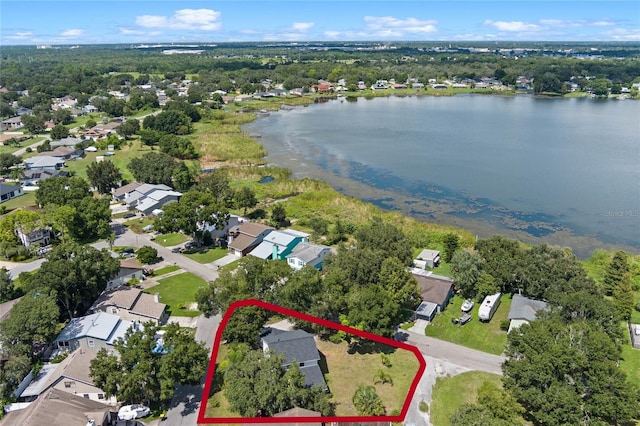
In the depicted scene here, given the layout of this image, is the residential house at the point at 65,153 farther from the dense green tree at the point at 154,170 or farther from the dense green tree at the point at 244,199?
the dense green tree at the point at 244,199

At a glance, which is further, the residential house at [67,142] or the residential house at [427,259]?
the residential house at [67,142]

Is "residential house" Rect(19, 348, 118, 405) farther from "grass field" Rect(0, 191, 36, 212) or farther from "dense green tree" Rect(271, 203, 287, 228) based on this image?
"grass field" Rect(0, 191, 36, 212)

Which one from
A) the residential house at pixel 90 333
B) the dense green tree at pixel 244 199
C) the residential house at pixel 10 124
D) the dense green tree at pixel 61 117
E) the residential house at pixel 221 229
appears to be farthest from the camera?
the dense green tree at pixel 61 117

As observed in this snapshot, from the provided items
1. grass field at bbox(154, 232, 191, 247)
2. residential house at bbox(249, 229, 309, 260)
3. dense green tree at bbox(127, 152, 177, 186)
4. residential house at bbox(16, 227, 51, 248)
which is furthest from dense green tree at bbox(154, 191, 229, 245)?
dense green tree at bbox(127, 152, 177, 186)

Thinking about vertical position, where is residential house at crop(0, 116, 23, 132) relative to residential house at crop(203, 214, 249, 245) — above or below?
above

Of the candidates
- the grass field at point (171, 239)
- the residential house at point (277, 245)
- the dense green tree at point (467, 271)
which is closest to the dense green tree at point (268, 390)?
the dense green tree at point (467, 271)

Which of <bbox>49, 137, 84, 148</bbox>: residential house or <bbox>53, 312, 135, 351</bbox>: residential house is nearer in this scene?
<bbox>53, 312, 135, 351</bbox>: residential house
